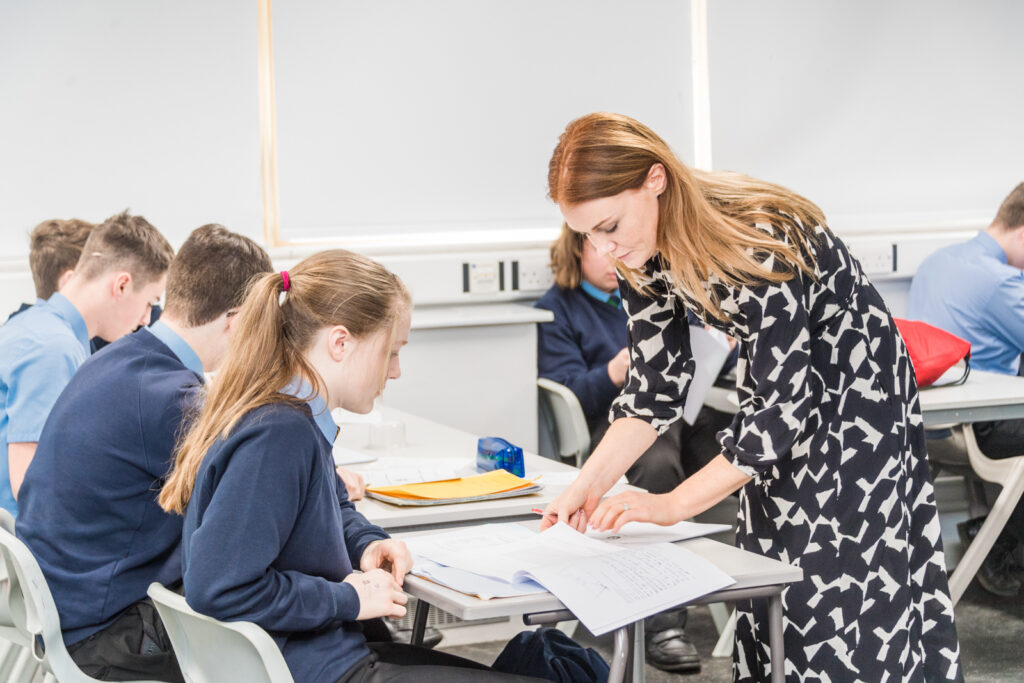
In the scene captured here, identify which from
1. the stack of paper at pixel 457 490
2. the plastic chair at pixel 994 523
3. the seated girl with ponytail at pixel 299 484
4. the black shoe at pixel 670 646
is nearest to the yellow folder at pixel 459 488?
the stack of paper at pixel 457 490

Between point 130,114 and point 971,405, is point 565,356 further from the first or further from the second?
point 130,114

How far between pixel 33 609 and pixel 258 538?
0.61 m

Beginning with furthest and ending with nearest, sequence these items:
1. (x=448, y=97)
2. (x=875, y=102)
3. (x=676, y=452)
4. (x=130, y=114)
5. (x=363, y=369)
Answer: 1. (x=875, y=102)
2. (x=448, y=97)
3. (x=130, y=114)
4. (x=676, y=452)
5. (x=363, y=369)

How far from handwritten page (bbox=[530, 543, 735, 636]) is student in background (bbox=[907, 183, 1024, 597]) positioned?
2.25m

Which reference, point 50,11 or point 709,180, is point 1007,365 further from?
point 50,11

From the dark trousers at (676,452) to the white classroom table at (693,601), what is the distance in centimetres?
159

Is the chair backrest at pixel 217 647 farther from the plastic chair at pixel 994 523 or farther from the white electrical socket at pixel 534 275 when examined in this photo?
the white electrical socket at pixel 534 275

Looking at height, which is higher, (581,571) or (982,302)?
(982,302)

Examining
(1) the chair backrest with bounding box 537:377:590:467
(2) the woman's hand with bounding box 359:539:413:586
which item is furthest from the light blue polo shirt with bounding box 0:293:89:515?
(1) the chair backrest with bounding box 537:377:590:467

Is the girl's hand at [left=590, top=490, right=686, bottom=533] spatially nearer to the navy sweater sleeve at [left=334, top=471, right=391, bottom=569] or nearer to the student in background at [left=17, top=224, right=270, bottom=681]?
the navy sweater sleeve at [left=334, top=471, right=391, bottom=569]

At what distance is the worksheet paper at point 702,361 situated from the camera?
3.27m

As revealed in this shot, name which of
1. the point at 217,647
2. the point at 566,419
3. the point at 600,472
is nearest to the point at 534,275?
the point at 566,419

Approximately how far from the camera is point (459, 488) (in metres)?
2.11

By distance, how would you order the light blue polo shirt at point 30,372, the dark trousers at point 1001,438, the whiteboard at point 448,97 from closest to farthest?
the light blue polo shirt at point 30,372, the dark trousers at point 1001,438, the whiteboard at point 448,97
